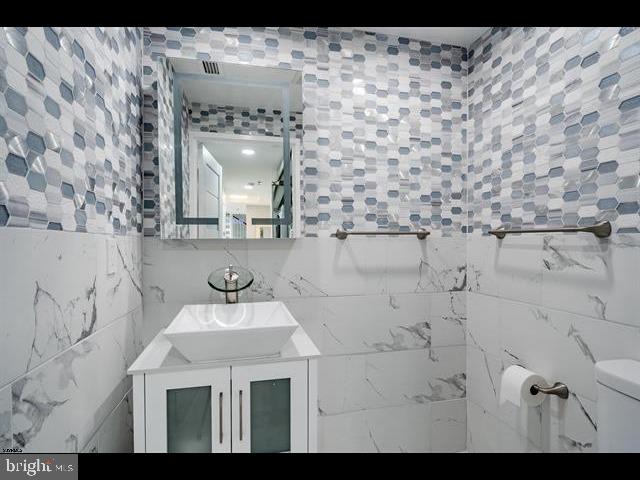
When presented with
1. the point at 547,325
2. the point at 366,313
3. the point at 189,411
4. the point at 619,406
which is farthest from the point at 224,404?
the point at 547,325

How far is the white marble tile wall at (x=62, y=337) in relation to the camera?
2.19ft

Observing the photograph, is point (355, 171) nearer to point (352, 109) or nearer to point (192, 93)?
point (352, 109)

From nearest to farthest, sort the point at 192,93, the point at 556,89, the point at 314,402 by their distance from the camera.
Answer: the point at 314,402, the point at 556,89, the point at 192,93

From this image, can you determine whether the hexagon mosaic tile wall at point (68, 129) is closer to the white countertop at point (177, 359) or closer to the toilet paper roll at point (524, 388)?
the white countertop at point (177, 359)

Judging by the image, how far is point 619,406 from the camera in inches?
36.8

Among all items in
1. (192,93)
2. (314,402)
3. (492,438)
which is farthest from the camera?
(492,438)

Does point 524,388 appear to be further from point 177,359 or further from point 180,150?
point 180,150

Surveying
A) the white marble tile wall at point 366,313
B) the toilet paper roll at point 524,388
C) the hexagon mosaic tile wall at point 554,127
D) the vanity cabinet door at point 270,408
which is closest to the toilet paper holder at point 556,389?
the toilet paper roll at point 524,388

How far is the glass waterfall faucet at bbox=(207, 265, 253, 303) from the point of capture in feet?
4.71

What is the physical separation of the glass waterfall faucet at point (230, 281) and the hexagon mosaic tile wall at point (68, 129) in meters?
0.39

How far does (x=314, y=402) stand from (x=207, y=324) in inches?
20.6

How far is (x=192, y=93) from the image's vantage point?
1448mm

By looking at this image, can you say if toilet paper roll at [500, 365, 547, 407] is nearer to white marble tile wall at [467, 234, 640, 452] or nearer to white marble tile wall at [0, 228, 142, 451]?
Result: white marble tile wall at [467, 234, 640, 452]
